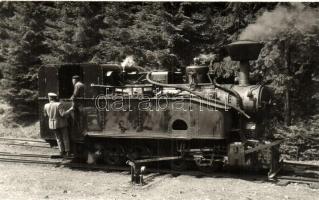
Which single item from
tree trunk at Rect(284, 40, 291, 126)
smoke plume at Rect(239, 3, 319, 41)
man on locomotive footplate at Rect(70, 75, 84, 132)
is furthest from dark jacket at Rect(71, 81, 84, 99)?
tree trunk at Rect(284, 40, 291, 126)

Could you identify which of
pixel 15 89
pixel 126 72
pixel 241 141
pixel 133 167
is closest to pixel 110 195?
pixel 133 167

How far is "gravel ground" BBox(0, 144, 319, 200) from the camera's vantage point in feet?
26.1

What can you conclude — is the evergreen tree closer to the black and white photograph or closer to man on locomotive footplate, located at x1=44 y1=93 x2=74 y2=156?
the black and white photograph

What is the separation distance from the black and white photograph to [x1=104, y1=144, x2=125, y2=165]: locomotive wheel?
30 millimetres

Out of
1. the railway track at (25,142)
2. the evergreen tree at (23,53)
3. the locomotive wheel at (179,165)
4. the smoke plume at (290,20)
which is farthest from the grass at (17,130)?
the smoke plume at (290,20)

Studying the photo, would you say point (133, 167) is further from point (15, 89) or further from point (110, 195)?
point (15, 89)

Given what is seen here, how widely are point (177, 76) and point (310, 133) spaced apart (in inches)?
190

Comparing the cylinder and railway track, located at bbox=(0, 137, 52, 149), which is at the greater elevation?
the cylinder

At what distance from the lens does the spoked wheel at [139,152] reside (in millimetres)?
10750

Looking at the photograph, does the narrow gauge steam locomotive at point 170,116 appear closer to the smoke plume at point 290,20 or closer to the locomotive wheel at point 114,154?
the locomotive wheel at point 114,154

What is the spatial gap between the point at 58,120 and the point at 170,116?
311 cm

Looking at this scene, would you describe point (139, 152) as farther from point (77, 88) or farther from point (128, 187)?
point (77, 88)

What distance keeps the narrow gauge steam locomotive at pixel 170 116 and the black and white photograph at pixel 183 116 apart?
3 cm

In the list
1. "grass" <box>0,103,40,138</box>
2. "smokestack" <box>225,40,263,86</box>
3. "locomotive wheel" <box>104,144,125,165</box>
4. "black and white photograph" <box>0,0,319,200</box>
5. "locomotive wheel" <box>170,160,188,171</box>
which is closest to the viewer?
"black and white photograph" <box>0,0,319,200</box>
